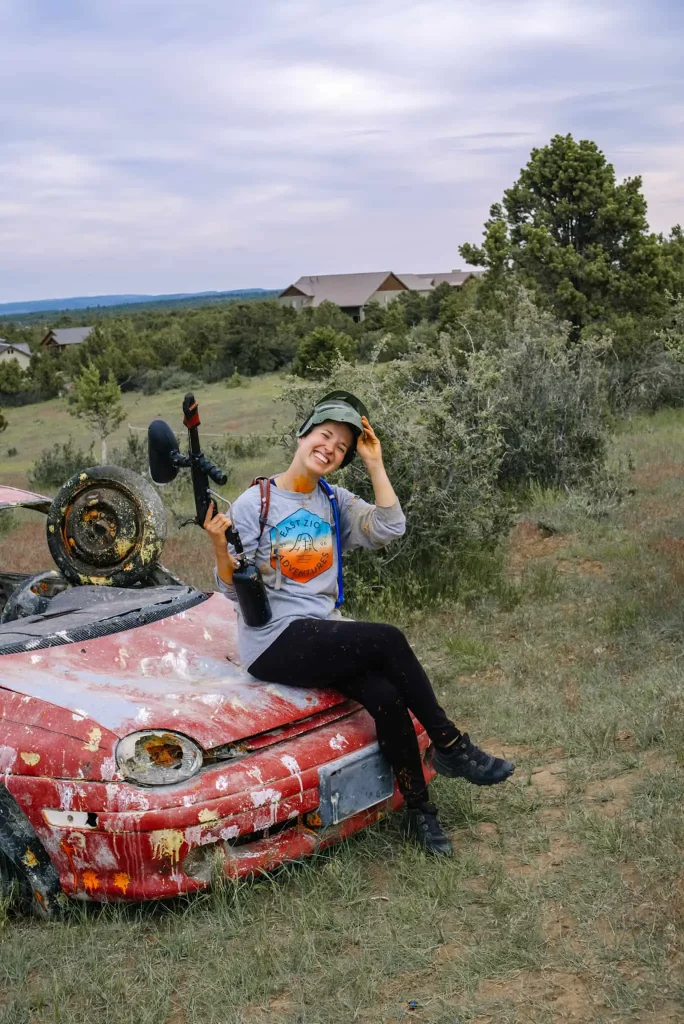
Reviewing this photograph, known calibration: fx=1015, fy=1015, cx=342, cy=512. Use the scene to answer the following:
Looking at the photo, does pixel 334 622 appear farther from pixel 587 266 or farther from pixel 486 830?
pixel 587 266

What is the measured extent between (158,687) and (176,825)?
0.63 m

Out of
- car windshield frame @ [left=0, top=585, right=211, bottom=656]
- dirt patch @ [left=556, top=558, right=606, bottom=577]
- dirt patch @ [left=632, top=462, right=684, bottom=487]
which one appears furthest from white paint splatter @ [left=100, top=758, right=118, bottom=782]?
dirt patch @ [left=632, top=462, right=684, bottom=487]

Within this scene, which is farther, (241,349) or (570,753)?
(241,349)

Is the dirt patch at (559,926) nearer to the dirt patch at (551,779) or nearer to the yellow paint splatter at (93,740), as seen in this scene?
the dirt patch at (551,779)

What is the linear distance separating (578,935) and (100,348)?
53.8 m

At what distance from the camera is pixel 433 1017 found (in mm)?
2773

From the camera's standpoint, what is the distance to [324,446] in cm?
395

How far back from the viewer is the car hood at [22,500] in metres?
4.80

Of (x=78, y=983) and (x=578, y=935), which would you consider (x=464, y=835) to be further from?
(x=78, y=983)

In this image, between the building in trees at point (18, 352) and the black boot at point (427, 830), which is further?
the building in trees at point (18, 352)

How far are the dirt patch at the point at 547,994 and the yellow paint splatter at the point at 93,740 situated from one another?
1382 mm

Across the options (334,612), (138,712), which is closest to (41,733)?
(138,712)

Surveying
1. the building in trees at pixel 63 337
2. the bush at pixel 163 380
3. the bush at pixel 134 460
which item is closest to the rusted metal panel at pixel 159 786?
the bush at pixel 134 460

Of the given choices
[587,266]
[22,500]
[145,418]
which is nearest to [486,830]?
[22,500]
